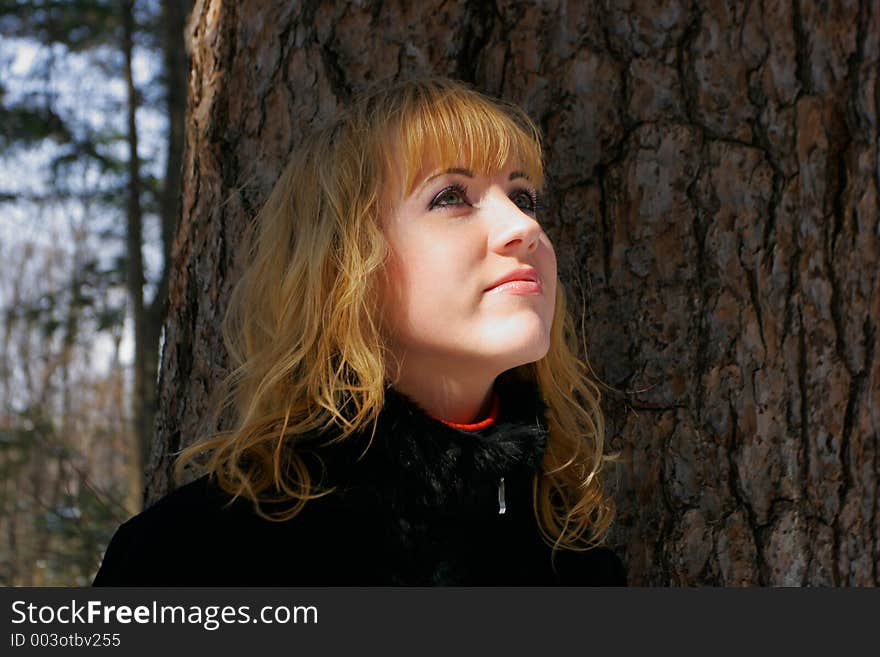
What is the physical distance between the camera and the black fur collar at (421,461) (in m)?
1.67

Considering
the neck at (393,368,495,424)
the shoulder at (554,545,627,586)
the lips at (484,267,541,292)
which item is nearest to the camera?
the lips at (484,267,541,292)

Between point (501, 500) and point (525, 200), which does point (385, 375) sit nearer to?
point (501, 500)

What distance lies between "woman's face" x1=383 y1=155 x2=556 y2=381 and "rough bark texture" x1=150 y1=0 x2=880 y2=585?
1.48ft

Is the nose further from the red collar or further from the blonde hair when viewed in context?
the red collar

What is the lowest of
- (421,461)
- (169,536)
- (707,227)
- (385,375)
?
(169,536)

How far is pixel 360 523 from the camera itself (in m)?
1.69

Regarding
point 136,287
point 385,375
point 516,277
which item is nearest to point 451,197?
point 516,277

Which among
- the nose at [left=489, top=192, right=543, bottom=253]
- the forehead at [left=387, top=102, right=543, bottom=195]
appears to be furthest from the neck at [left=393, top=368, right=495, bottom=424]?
the forehead at [left=387, top=102, right=543, bottom=195]

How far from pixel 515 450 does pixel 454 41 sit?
105cm

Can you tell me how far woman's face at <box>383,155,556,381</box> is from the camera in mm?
1681

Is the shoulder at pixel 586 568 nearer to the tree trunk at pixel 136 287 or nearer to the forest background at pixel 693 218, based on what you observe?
the forest background at pixel 693 218

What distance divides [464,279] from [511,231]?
13cm

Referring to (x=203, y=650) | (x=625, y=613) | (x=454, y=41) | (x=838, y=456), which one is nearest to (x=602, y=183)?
(x=454, y=41)

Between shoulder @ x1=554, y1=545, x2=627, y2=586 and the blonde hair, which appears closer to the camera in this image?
the blonde hair
